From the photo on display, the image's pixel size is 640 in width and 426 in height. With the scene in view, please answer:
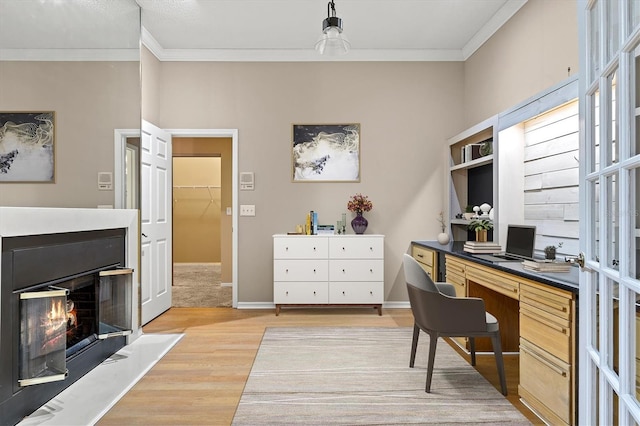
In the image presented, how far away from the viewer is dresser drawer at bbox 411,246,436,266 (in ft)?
12.8

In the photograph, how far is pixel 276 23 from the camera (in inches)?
156

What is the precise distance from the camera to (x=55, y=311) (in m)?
2.31

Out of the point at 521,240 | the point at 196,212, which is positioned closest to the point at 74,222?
the point at 521,240

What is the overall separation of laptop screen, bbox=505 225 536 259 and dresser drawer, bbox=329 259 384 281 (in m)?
1.42

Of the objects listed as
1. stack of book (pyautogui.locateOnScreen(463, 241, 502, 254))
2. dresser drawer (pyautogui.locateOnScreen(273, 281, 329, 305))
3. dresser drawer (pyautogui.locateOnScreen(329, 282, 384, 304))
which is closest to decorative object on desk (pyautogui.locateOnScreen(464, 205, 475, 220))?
stack of book (pyautogui.locateOnScreen(463, 241, 502, 254))

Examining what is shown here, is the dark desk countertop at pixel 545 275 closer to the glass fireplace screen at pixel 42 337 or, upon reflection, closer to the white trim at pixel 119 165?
the glass fireplace screen at pixel 42 337

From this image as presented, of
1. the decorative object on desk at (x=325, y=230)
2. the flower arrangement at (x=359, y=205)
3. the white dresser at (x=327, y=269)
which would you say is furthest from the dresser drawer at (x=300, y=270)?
the flower arrangement at (x=359, y=205)

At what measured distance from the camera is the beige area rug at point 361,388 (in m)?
2.14

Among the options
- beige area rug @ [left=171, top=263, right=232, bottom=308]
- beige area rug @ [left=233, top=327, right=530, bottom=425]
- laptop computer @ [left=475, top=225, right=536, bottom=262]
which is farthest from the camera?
beige area rug @ [left=171, top=263, right=232, bottom=308]

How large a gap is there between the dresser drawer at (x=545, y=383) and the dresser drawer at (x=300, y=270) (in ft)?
7.37

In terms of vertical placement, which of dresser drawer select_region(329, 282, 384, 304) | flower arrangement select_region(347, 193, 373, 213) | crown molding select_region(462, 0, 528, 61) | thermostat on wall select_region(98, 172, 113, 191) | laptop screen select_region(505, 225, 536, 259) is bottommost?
dresser drawer select_region(329, 282, 384, 304)

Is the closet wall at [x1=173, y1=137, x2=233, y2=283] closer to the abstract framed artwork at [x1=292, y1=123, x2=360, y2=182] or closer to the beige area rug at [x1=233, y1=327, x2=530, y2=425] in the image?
the abstract framed artwork at [x1=292, y1=123, x2=360, y2=182]

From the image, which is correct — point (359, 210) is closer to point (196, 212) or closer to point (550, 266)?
point (550, 266)

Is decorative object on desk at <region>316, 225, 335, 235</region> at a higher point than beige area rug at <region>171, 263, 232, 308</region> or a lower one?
higher
